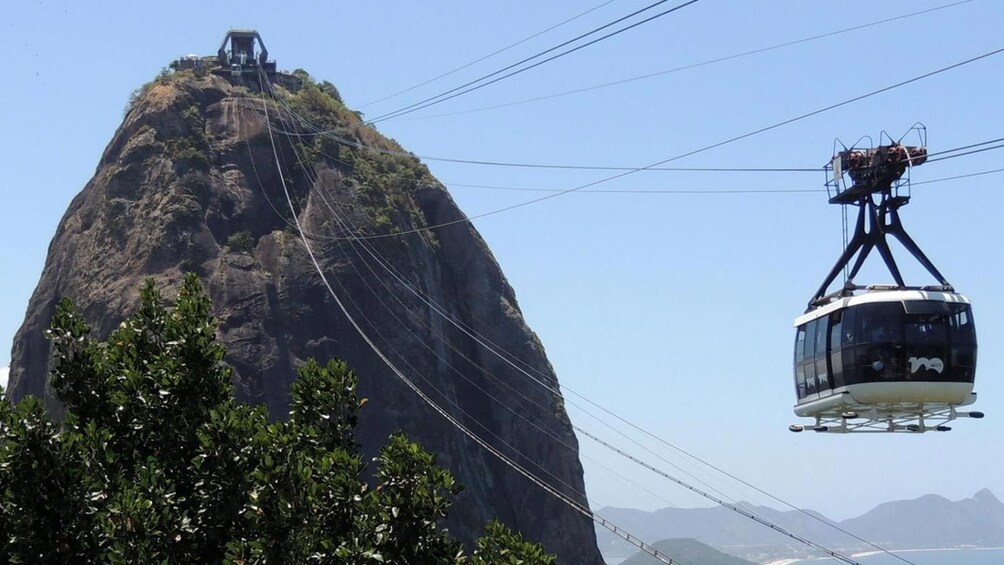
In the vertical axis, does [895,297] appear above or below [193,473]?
above

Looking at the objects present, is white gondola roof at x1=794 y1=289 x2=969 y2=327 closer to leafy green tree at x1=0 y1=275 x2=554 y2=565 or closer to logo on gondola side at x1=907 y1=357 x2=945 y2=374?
logo on gondola side at x1=907 y1=357 x2=945 y2=374

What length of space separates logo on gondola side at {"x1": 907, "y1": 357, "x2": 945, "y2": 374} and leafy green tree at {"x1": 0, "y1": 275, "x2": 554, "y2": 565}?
16284mm

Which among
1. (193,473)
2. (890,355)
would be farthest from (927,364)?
(193,473)

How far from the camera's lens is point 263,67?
127375 millimetres

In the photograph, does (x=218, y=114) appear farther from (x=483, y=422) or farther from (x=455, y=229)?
(x=483, y=422)

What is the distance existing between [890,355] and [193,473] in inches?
746

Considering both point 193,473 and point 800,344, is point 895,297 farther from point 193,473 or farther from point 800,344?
point 193,473

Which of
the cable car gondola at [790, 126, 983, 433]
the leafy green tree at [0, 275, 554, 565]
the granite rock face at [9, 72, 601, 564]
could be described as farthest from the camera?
the granite rock face at [9, 72, 601, 564]

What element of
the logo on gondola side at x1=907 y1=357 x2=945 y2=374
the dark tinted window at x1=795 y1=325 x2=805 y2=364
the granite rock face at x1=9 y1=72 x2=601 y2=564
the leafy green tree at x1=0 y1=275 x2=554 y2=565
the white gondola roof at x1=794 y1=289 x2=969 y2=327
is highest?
the granite rock face at x1=9 y1=72 x2=601 y2=564

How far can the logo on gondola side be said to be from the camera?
113ft

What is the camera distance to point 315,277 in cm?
11006

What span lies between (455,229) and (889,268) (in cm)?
8899

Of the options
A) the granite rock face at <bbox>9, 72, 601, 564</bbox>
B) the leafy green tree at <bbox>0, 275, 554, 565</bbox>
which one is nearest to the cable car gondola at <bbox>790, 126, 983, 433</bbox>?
the leafy green tree at <bbox>0, 275, 554, 565</bbox>

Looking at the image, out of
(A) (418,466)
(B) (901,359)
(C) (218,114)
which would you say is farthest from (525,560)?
(C) (218,114)
